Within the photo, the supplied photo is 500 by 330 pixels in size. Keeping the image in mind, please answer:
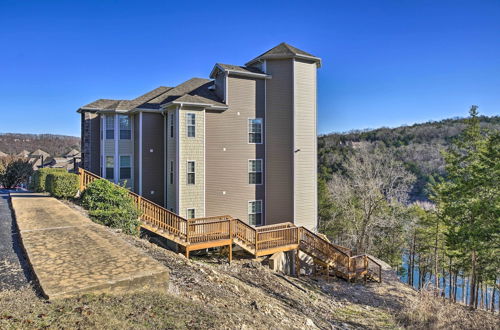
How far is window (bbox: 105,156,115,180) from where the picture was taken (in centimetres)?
1800

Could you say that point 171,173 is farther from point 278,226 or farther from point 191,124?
point 278,226

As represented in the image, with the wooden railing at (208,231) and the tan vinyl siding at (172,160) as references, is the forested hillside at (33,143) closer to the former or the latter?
the tan vinyl siding at (172,160)

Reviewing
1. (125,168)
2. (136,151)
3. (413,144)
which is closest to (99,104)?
(136,151)

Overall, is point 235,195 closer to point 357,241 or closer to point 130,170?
point 130,170

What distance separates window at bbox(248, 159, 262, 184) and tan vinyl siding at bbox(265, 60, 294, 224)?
0.46 meters

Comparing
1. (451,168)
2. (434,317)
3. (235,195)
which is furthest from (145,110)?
(451,168)

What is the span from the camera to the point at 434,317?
9367 millimetres

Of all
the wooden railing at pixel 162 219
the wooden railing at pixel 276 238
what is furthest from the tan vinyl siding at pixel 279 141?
the wooden railing at pixel 162 219

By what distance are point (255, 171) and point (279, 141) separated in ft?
7.17

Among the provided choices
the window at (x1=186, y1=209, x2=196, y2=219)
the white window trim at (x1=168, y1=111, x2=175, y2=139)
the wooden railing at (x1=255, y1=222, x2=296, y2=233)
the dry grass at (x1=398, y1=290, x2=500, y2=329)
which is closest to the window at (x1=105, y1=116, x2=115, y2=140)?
the white window trim at (x1=168, y1=111, x2=175, y2=139)

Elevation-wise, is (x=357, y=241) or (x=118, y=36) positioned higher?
(x=118, y=36)

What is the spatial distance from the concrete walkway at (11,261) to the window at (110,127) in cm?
871

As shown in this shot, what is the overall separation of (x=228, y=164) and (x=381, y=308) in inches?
386

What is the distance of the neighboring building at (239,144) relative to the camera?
54.3ft
